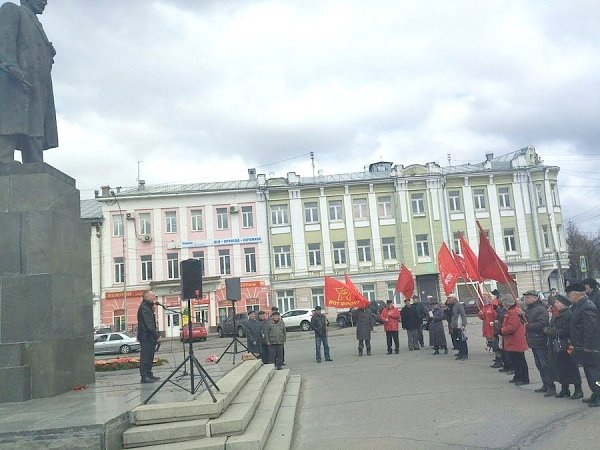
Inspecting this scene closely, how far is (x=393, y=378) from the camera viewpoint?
1161 cm

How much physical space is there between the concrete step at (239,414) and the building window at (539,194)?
39.0 m

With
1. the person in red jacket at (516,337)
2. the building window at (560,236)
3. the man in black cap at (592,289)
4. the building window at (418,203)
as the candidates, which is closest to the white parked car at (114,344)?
the person in red jacket at (516,337)

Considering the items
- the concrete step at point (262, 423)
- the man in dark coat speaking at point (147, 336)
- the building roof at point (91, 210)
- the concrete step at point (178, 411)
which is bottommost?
the concrete step at point (262, 423)

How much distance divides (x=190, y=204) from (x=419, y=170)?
723 inches

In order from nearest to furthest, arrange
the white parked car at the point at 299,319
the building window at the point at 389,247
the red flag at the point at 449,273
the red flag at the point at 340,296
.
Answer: the red flag at the point at 449,273 → the red flag at the point at 340,296 → the white parked car at the point at 299,319 → the building window at the point at 389,247

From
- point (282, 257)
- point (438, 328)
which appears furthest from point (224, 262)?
point (438, 328)

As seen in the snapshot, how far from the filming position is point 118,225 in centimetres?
4203

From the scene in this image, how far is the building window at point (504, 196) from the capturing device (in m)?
43.4

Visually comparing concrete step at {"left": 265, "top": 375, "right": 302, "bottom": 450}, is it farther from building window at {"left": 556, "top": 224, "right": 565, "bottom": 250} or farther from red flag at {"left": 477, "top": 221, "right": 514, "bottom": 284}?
building window at {"left": 556, "top": 224, "right": 565, "bottom": 250}

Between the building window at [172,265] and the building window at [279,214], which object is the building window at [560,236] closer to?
the building window at [279,214]

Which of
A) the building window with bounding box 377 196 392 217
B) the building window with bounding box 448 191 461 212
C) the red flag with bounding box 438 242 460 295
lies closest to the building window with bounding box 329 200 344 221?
the building window with bounding box 377 196 392 217

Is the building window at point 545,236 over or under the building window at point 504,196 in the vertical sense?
under

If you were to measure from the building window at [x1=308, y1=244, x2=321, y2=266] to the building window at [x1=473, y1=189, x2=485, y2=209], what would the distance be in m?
13.2

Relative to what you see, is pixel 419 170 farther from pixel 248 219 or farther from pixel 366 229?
pixel 248 219
